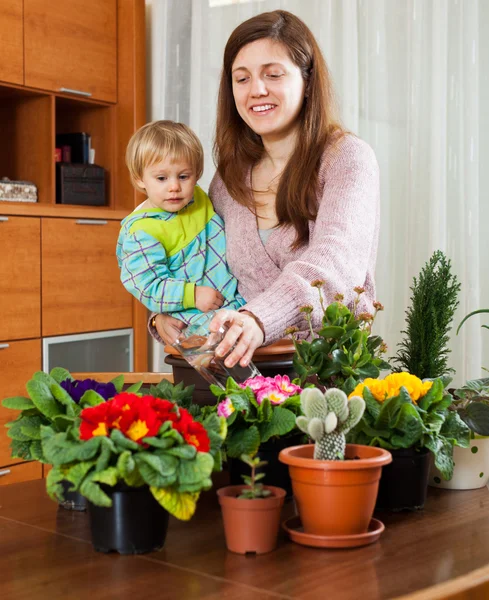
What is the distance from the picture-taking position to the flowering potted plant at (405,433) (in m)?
1.17

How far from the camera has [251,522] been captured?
39.6 inches

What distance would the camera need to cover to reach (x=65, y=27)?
3.83 metres

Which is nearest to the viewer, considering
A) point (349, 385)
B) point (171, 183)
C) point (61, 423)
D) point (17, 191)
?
point (61, 423)

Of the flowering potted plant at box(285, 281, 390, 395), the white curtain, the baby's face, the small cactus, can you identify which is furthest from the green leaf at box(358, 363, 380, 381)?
the white curtain

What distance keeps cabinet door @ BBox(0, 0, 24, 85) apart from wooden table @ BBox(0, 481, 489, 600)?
9.11 ft

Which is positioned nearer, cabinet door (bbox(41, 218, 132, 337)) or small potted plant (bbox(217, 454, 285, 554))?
small potted plant (bbox(217, 454, 285, 554))

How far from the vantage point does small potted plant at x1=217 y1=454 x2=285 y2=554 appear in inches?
39.5

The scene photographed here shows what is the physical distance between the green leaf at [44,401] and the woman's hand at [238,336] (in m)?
0.28

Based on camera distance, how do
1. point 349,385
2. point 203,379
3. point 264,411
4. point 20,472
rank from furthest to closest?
point 20,472 < point 203,379 < point 349,385 < point 264,411

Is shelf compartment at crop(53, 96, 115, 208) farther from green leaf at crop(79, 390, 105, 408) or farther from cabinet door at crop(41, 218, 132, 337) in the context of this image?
green leaf at crop(79, 390, 105, 408)

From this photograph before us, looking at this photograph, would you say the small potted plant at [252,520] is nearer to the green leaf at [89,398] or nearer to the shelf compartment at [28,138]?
the green leaf at [89,398]

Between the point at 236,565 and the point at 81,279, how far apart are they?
9.84 ft

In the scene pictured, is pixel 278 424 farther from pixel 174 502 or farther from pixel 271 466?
pixel 174 502

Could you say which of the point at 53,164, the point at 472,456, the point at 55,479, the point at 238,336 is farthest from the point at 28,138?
the point at 55,479
